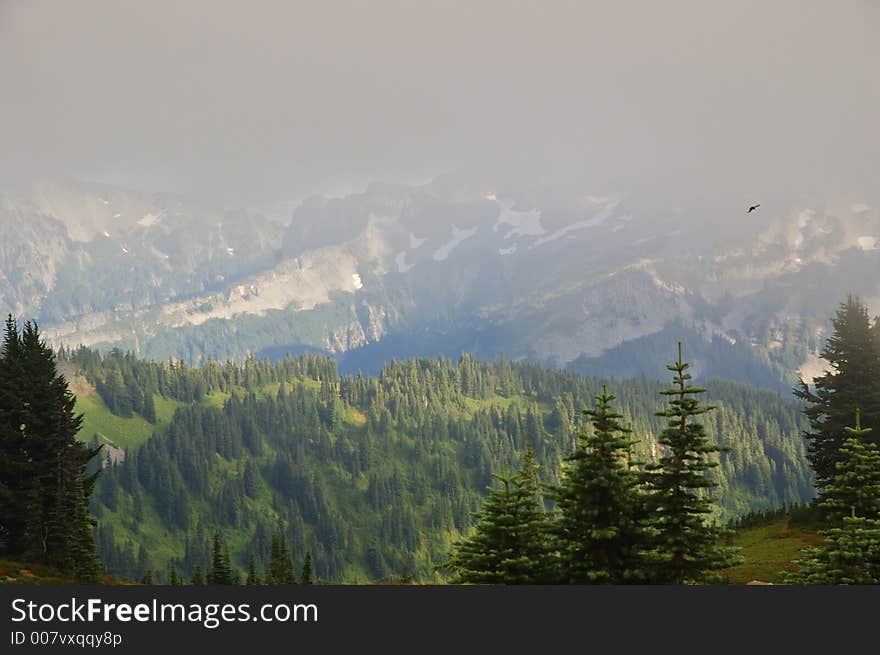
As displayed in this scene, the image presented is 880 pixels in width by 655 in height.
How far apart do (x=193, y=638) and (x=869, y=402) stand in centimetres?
6232

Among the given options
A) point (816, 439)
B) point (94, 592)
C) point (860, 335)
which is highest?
point (860, 335)

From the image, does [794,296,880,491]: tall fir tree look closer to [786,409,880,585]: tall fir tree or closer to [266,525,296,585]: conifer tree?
[786,409,880,585]: tall fir tree

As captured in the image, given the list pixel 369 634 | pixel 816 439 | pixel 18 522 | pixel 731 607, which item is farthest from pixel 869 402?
pixel 18 522

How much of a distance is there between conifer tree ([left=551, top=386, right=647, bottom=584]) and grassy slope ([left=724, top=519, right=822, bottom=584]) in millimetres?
10495

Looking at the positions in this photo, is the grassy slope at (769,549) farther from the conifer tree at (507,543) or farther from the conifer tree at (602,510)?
the conifer tree at (507,543)

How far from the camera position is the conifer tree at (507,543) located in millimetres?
45281

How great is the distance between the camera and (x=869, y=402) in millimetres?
73188

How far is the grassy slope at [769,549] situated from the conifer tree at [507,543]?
14874 mm

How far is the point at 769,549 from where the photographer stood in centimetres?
6675

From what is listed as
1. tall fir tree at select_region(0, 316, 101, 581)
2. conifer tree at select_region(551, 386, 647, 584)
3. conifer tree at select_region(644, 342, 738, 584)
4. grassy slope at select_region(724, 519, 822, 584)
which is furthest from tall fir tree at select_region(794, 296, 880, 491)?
tall fir tree at select_region(0, 316, 101, 581)

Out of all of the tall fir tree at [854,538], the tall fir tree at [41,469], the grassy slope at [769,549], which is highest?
the tall fir tree at [41,469]

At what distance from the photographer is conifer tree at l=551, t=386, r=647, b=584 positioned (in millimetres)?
45000

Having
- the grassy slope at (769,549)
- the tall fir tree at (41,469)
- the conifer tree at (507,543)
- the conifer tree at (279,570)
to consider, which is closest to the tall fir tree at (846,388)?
the grassy slope at (769,549)

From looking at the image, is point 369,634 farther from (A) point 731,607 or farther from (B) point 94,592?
(A) point 731,607
